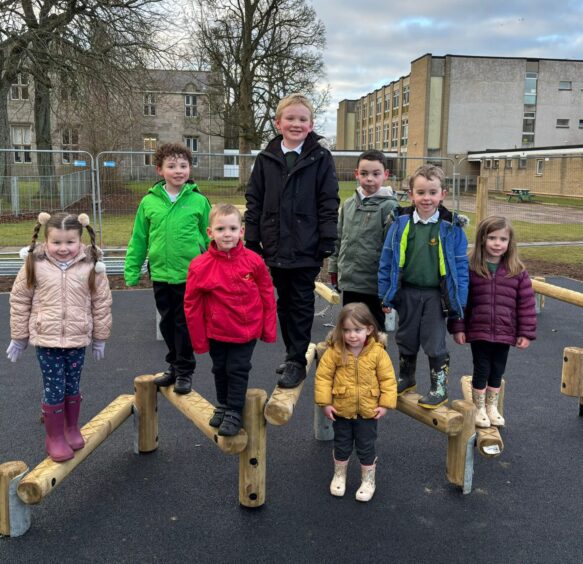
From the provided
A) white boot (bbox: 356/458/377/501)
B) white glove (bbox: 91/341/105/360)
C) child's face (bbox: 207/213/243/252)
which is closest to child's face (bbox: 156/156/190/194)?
child's face (bbox: 207/213/243/252)

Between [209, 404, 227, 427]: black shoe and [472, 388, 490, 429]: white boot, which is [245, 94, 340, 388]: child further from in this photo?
[472, 388, 490, 429]: white boot

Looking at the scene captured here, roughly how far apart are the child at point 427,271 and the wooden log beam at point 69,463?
1.88 meters

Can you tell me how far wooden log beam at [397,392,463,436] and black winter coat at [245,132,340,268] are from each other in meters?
1.07

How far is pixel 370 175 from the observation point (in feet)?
13.0

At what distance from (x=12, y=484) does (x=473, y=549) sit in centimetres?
236

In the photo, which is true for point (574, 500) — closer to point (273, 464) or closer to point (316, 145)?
point (273, 464)

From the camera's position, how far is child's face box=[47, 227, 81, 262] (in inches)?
123

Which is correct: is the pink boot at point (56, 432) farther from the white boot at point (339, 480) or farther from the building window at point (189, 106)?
the building window at point (189, 106)

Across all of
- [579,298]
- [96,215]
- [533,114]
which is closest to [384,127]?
[533,114]

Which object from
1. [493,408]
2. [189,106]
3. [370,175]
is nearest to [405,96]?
[189,106]

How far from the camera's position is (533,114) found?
5116 centimetres

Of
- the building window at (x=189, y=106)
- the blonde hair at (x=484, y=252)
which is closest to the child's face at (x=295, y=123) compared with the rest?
the blonde hair at (x=484, y=252)

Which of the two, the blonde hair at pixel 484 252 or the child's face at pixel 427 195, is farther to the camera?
the blonde hair at pixel 484 252

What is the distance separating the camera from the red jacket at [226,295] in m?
3.12
